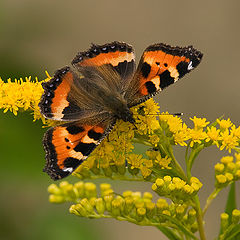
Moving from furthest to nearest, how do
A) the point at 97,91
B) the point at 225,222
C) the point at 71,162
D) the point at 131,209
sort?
1. the point at 97,91
2. the point at 131,209
3. the point at 225,222
4. the point at 71,162

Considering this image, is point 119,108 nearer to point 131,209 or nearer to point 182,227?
point 131,209

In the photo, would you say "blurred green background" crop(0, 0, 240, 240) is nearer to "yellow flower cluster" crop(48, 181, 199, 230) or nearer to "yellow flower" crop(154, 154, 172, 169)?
"yellow flower cluster" crop(48, 181, 199, 230)

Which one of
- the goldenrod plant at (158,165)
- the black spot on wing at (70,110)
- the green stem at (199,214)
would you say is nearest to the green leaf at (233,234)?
the goldenrod plant at (158,165)

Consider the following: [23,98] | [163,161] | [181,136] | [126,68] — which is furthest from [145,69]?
[23,98]

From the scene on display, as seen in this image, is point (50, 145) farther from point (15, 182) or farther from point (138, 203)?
point (15, 182)

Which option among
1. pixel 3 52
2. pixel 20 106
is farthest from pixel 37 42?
pixel 20 106

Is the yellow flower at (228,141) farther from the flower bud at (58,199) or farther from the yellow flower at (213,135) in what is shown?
the flower bud at (58,199)
